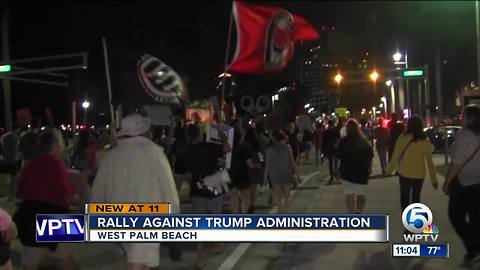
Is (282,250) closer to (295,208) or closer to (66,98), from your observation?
(295,208)

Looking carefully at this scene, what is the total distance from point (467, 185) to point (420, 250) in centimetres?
175

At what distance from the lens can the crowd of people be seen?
5227 mm

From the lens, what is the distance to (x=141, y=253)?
5.16 m

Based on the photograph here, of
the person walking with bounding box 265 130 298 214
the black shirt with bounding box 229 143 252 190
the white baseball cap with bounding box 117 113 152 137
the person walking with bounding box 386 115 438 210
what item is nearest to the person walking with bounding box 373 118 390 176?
the person walking with bounding box 265 130 298 214

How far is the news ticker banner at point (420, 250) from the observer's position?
5648mm

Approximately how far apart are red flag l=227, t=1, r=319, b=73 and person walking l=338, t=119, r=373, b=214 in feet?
5.26

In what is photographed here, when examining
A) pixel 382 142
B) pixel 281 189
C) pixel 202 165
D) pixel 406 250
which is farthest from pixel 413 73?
pixel 406 250

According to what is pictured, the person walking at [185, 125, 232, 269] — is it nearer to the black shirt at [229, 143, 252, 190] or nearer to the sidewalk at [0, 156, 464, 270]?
the sidewalk at [0, 156, 464, 270]

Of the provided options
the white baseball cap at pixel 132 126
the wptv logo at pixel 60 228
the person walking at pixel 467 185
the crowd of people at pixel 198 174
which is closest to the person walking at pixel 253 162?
the crowd of people at pixel 198 174

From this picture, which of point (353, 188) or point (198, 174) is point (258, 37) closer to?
point (198, 174)

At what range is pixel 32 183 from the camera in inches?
238

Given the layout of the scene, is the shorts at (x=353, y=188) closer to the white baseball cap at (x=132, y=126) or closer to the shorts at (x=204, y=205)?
the shorts at (x=204, y=205)

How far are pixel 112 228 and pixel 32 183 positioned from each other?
4.25ft

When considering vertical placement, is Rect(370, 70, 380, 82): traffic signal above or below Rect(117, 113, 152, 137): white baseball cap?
above
